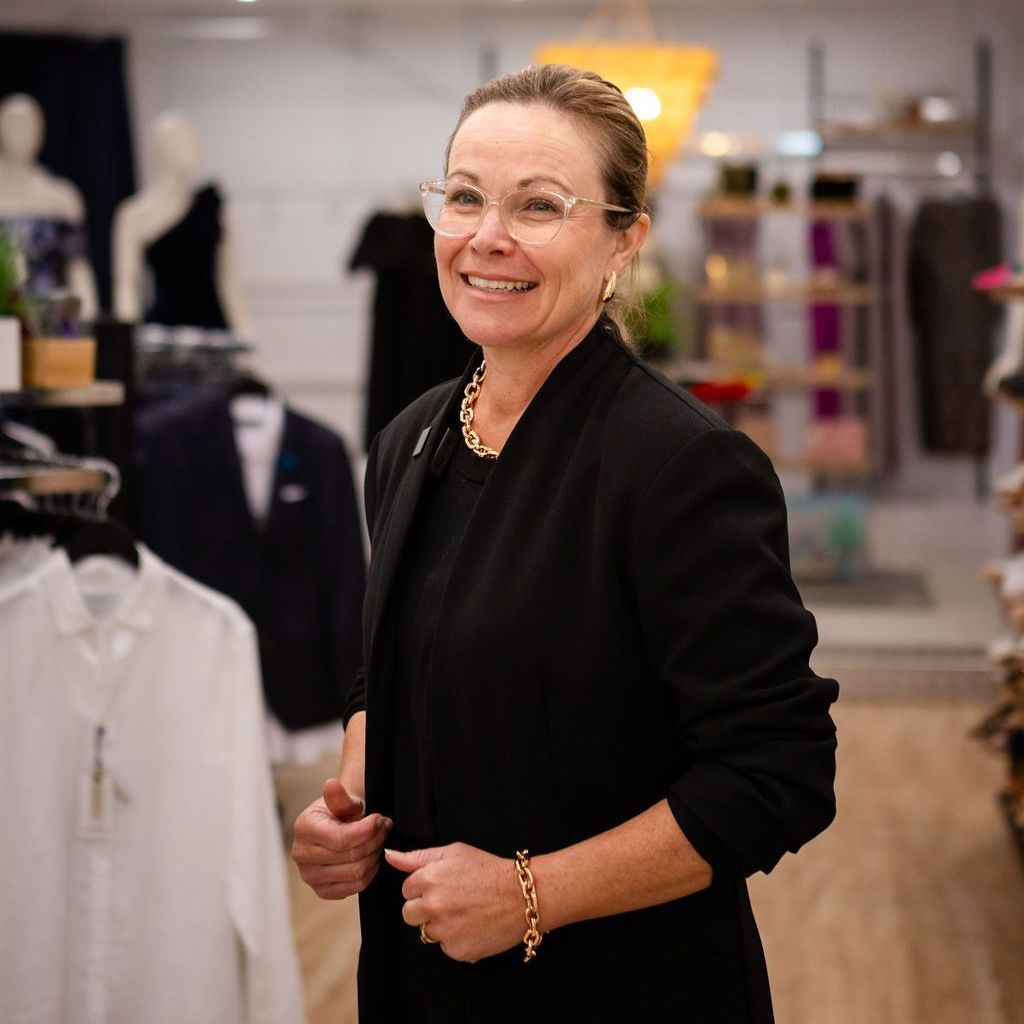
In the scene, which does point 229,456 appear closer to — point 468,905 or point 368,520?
point 368,520

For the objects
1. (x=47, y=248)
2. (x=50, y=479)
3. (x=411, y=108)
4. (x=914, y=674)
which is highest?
(x=411, y=108)

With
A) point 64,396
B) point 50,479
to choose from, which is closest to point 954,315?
point 64,396

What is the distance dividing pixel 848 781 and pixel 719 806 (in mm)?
3672

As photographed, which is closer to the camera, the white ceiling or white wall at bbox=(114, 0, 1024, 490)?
the white ceiling

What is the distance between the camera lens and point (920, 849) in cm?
403

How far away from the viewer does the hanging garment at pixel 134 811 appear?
209cm

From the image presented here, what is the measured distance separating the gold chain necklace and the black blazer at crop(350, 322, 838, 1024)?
7cm

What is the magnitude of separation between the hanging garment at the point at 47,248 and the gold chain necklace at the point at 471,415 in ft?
12.4

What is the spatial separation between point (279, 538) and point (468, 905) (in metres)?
2.62

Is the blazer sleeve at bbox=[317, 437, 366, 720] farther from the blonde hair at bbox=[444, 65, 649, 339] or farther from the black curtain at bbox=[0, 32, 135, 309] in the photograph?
the black curtain at bbox=[0, 32, 135, 309]

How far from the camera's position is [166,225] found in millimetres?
5629

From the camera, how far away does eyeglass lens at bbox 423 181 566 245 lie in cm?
127

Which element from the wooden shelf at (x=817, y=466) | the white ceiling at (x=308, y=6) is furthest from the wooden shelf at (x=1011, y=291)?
the white ceiling at (x=308, y=6)

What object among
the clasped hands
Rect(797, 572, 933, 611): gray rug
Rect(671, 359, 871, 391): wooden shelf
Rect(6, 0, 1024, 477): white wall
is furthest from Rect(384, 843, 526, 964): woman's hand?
Rect(6, 0, 1024, 477): white wall
